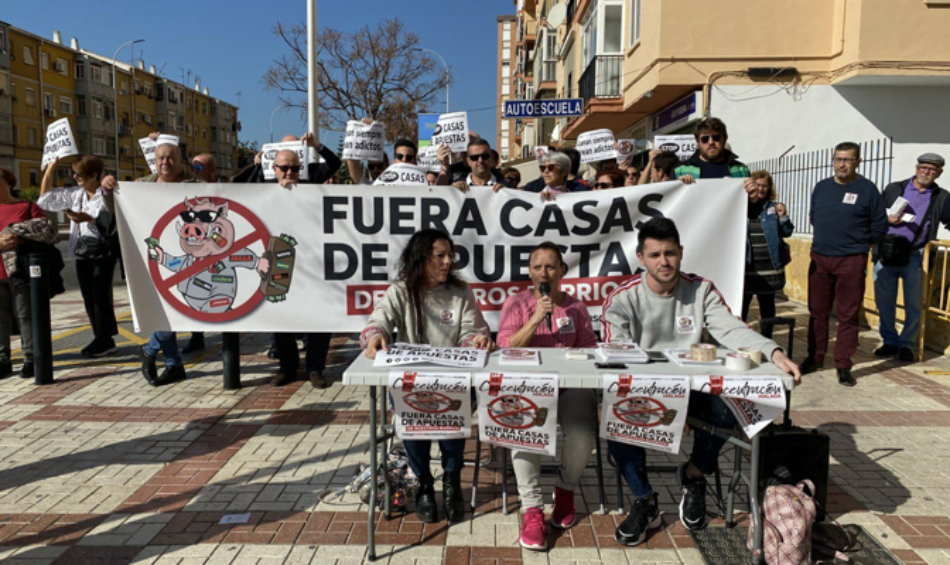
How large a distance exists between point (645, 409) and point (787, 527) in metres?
0.80

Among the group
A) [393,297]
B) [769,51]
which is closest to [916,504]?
[393,297]

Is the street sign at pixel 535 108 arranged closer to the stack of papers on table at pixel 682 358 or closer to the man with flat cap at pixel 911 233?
the man with flat cap at pixel 911 233

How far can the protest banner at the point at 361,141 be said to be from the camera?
6.88m

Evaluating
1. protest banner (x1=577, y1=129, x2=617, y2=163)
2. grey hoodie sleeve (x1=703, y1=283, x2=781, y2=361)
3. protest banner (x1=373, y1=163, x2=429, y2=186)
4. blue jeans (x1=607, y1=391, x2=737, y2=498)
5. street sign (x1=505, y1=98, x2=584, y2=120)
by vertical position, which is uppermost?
street sign (x1=505, y1=98, x2=584, y2=120)

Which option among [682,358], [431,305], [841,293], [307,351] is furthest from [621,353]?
[841,293]

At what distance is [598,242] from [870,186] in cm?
261

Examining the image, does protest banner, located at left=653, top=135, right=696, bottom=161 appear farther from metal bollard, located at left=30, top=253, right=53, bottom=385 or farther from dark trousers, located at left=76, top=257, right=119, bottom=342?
metal bollard, located at left=30, top=253, right=53, bottom=385

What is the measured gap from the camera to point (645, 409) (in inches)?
127

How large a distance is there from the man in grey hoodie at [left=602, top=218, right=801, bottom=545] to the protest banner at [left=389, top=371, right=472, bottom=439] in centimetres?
85

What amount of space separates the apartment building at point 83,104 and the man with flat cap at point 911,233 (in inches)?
2140

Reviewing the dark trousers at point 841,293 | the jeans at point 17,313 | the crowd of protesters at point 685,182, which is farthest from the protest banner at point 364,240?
the jeans at point 17,313

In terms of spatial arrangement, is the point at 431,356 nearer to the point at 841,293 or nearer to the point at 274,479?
the point at 274,479

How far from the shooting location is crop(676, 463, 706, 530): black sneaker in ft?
11.5

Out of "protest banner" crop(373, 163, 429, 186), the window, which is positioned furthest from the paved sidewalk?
the window
